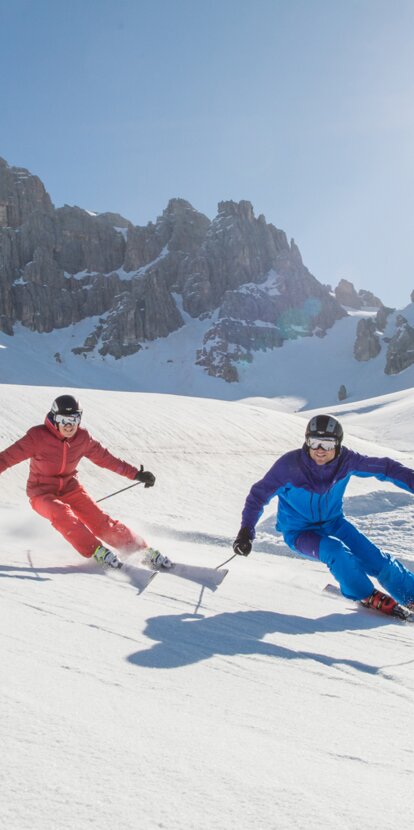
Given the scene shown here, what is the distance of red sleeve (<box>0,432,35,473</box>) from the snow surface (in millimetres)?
929

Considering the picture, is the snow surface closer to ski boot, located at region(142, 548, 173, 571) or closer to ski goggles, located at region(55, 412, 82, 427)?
ski boot, located at region(142, 548, 173, 571)

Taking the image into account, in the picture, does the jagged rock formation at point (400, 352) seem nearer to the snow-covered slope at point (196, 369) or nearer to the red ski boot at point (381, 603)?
the snow-covered slope at point (196, 369)

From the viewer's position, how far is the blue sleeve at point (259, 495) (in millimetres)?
5147

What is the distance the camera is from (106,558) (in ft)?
17.1

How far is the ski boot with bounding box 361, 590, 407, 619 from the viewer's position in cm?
450

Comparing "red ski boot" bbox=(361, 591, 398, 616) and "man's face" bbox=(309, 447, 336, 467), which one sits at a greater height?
"man's face" bbox=(309, 447, 336, 467)

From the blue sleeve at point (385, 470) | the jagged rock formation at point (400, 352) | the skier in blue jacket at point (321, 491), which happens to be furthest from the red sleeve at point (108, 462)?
the jagged rock formation at point (400, 352)

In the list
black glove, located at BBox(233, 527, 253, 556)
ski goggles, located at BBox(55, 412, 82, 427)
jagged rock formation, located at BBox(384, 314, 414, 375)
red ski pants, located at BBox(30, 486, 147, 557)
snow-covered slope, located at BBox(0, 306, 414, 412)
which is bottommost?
red ski pants, located at BBox(30, 486, 147, 557)

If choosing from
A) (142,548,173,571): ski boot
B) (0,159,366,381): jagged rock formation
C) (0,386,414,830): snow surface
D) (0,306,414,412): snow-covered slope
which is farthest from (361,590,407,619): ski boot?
(0,159,366,381): jagged rock formation

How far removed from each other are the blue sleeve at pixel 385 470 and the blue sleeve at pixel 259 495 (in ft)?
2.29

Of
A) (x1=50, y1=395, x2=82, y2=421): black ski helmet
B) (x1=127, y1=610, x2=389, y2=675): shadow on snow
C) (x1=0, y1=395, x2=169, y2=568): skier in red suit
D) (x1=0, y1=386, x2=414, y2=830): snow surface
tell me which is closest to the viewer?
(x1=0, y1=386, x2=414, y2=830): snow surface

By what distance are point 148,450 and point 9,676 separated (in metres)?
14.0

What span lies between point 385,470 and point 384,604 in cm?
122

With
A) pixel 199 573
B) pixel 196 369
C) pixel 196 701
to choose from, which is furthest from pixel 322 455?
pixel 196 369
